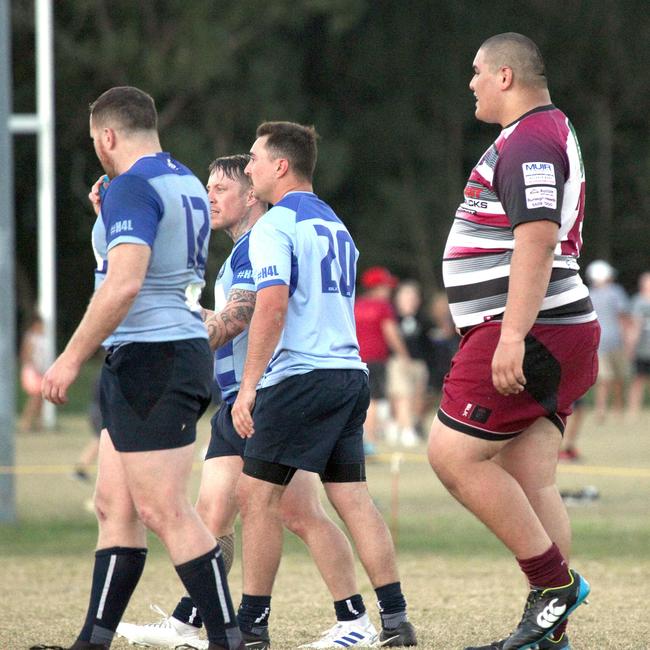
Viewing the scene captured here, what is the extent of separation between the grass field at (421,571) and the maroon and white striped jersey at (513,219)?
1.41 m

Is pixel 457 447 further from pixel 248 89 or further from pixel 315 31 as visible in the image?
pixel 315 31

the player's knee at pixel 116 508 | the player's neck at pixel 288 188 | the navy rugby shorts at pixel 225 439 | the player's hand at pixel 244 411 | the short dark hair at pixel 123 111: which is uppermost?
the short dark hair at pixel 123 111

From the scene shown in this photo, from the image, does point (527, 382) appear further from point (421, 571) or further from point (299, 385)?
point (421, 571)

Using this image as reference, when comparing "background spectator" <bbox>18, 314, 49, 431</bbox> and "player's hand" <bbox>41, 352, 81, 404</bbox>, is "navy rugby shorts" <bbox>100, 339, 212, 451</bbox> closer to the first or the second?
"player's hand" <bbox>41, 352, 81, 404</bbox>

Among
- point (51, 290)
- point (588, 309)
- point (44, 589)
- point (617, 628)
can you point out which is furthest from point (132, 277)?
point (51, 290)

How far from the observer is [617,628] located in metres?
6.07

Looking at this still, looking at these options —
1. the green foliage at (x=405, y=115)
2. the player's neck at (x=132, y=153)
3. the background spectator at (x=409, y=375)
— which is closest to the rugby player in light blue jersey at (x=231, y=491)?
the player's neck at (x=132, y=153)

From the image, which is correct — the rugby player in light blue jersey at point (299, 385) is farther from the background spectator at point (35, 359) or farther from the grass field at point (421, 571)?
the background spectator at point (35, 359)

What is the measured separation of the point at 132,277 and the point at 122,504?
0.85 meters

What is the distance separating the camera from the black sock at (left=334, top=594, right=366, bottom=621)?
18.7ft

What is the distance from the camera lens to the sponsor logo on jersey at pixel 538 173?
4883 mm

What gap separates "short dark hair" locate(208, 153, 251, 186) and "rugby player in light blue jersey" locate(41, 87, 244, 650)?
1137mm

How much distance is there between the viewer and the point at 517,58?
5160 mm

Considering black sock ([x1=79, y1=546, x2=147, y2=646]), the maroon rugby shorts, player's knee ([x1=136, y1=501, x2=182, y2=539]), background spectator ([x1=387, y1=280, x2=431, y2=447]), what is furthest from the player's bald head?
background spectator ([x1=387, y1=280, x2=431, y2=447])
